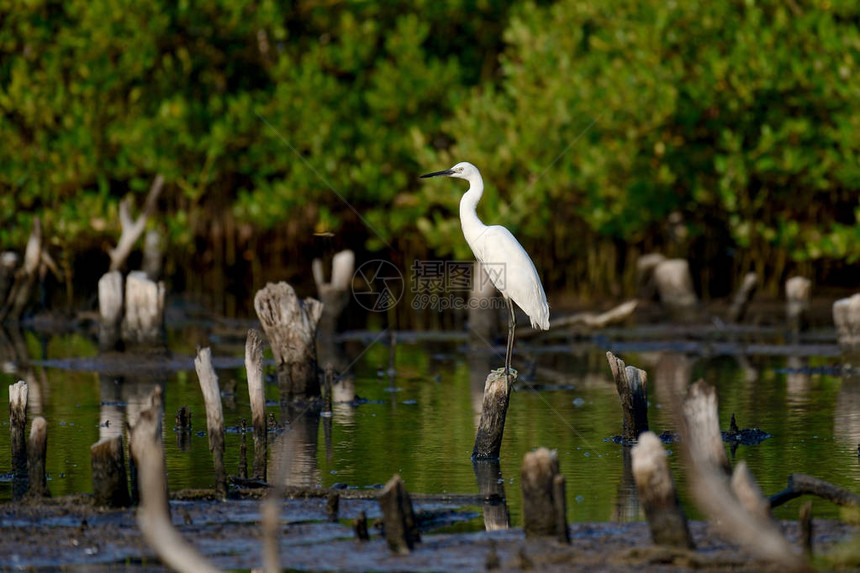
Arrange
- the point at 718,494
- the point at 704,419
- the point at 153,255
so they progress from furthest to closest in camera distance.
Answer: the point at 153,255 < the point at 704,419 < the point at 718,494

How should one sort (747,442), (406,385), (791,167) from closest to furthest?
(747,442) < (406,385) < (791,167)

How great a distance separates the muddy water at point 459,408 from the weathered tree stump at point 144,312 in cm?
30

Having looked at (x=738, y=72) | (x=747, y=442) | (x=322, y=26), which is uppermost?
(x=322, y=26)

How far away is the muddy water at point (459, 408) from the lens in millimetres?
9930

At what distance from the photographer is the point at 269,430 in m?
12.0

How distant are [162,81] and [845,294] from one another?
13.1 meters

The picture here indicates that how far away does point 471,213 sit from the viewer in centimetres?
1252

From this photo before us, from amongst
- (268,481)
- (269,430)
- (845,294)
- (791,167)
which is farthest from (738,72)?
(268,481)

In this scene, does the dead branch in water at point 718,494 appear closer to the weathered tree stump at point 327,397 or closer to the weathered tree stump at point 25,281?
the weathered tree stump at point 327,397

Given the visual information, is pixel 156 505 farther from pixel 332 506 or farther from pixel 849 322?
pixel 849 322

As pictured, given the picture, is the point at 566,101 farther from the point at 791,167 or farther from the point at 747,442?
the point at 747,442

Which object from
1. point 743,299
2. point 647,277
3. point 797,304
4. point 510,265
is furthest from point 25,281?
point 510,265

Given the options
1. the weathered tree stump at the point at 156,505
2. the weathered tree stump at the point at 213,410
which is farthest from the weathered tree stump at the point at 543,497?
the weathered tree stump at the point at 213,410

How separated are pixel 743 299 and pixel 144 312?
9.06m
